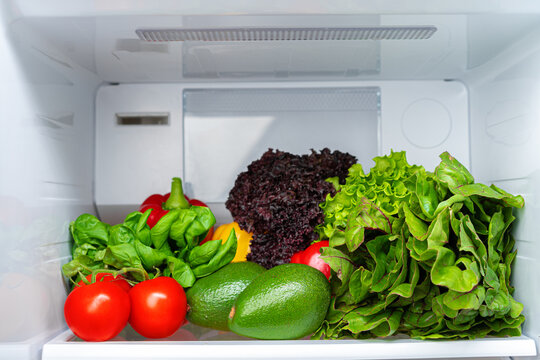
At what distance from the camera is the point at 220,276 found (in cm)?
95

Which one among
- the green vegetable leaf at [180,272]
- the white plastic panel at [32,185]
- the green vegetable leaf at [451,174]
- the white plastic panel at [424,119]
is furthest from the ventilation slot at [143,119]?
the green vegetable leaf at [451,174]

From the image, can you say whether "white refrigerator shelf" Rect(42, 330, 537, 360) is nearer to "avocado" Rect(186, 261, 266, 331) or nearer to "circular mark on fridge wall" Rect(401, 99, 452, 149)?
"avocado" Rect(186, 261, 266, 331)

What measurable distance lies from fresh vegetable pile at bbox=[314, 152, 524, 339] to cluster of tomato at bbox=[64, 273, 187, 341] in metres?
0.27

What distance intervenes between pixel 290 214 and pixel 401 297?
0.32 meters

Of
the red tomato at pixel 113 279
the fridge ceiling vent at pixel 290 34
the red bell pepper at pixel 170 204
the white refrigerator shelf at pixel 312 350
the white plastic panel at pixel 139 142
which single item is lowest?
the white refrigerator shelf at pixel 312 350

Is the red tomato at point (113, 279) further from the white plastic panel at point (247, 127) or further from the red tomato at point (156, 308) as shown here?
the white plastic panel at point (247, 127)

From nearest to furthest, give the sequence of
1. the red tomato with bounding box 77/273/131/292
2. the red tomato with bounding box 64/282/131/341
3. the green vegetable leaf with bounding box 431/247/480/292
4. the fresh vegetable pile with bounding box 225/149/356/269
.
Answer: the green vegetable leaf with bounding box 431/247/480/292 < the red tomato with bounding box 64/282/131/341 < the red tomato with bounding box 77/273/131/292 < the fresh vegetable pile with bounding box 225/149/356/269

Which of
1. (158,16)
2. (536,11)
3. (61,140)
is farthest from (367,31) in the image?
(61,140)

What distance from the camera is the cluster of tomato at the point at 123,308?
82cm

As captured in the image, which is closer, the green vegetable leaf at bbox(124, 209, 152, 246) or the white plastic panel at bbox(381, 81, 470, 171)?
the green vegetable leaf at bbox(124, 209, 152, 246)

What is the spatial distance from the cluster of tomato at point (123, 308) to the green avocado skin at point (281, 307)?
4.7 inches

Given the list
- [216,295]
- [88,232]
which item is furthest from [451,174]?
[88,232]

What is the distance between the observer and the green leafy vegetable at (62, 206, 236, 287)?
966mm

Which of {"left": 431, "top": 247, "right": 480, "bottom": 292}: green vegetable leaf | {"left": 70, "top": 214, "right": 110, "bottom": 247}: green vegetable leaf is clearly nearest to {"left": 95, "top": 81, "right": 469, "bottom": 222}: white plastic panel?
{"left": 70, "top": 214, "right": 110, "bottom": 247}: green vegetable leaf
